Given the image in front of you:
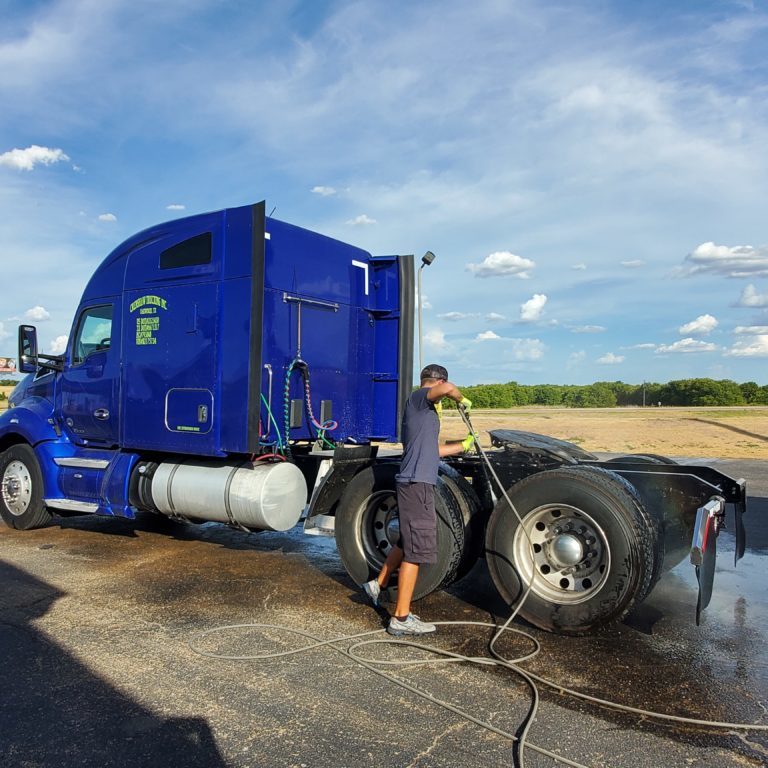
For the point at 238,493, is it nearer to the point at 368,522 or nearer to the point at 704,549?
the point at 368,522

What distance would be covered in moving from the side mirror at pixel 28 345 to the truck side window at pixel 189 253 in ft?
8.03

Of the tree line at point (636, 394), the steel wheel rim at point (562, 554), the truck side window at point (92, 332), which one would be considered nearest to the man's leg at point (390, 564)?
the steel wheel rim at point (562, 554)

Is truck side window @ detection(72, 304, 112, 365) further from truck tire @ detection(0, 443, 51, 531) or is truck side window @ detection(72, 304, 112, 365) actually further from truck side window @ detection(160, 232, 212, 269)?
truck tire @ detection(0, 443, 51, 531)

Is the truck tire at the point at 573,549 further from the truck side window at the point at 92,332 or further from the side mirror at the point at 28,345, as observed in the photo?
the side mirror at the point at 28,345

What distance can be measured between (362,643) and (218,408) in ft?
9.10

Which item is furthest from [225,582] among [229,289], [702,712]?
[702,712]

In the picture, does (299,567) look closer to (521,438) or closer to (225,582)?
(225,582)

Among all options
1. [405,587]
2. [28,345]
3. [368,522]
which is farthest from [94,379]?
[405,587]

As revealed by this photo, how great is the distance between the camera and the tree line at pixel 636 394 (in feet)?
214

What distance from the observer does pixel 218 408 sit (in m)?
6.50

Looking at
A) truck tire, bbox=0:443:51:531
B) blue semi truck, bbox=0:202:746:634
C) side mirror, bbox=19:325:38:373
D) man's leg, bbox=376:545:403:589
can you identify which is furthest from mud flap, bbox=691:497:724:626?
side mirror, bbox=19:325:38:373

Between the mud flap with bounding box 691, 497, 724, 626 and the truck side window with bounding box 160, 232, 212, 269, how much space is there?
4.75 meters

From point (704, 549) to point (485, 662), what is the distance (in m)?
1.55

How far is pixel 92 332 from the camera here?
25.9 ft
